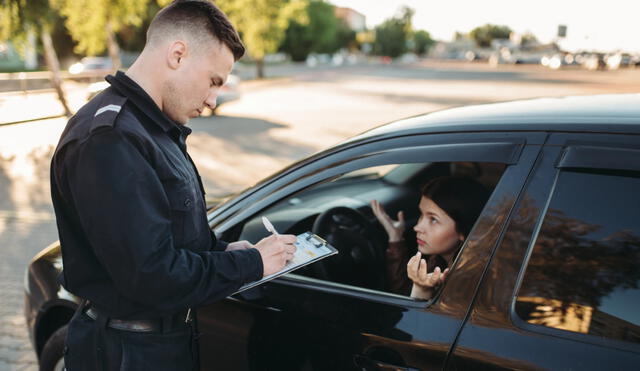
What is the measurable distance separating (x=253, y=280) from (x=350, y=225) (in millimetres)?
989

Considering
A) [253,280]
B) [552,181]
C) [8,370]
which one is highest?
[552,181]

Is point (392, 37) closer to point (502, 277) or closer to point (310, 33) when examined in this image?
point (310, 33)

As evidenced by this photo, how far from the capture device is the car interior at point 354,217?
2240mm

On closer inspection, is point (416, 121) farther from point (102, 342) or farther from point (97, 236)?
point (102, 342)

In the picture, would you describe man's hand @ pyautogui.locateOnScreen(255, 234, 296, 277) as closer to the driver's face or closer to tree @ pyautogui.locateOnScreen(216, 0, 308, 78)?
the driver's face

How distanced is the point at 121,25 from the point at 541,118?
2150 cm

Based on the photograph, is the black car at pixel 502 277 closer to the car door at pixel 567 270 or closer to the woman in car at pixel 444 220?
the car door at pixel 567 270

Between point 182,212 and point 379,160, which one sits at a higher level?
point 379,160

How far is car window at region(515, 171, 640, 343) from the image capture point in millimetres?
1341

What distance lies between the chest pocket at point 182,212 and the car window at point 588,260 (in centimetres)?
93

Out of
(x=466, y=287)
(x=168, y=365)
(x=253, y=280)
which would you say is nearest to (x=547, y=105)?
(x=466, y=287)

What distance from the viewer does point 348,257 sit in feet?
7.43

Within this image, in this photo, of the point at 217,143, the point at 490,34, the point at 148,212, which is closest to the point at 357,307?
the point at 148,212

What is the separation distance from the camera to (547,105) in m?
1.90
